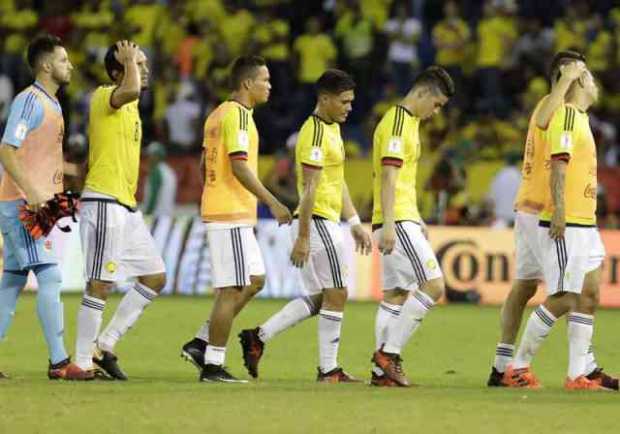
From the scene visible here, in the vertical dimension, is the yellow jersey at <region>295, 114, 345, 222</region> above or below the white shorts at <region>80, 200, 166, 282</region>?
above

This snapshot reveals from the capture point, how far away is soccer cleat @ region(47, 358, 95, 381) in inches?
476

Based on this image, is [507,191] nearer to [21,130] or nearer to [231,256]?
[231,256]

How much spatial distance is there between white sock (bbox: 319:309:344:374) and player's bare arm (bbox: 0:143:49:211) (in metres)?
2.25

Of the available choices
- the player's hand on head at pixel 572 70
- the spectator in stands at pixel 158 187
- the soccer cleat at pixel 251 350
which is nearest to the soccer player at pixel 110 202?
the soccer cleat at pixel 251 350

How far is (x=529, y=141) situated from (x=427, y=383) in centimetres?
187

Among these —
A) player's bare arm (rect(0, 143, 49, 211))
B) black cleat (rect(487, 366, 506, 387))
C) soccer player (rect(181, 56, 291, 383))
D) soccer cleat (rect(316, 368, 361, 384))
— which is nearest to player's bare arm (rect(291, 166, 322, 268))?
soccer player (rect(181, 56, 291, 383))

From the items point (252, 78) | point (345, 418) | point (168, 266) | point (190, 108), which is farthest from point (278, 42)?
point (345, 418)

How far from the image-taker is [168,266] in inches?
878

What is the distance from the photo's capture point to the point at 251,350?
12.8 meters

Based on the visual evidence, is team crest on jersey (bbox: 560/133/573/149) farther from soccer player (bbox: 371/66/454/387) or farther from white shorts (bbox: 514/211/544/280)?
soccer player (bbox: 371/66/454/387)

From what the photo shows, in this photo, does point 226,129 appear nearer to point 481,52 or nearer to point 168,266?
point 168,266

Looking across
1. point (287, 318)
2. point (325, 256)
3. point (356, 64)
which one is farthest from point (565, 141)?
point (356, 64)

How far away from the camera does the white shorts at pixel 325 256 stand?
12727 millimetres

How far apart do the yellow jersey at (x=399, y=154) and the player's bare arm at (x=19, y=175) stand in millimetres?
2363
